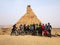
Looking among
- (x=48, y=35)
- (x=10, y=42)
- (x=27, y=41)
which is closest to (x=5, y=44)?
(x=10, y=42)

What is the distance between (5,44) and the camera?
45.6 feet

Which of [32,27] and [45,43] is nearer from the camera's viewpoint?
[45,43]

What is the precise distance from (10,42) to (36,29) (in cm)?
A: 395

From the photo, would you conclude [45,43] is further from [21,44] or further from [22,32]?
[22,32]

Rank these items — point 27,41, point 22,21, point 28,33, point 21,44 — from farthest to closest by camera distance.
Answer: point 22,21, point 28,33, point 27,41, point 21,44

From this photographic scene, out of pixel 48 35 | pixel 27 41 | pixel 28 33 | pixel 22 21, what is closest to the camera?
pixel 27 41

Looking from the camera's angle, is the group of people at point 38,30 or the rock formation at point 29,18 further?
the rock formation at point 29,18

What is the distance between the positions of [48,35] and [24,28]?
2619 mm

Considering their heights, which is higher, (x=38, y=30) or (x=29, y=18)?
(x=29, y=18)

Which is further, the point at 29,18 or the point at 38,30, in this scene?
the point at 29,18

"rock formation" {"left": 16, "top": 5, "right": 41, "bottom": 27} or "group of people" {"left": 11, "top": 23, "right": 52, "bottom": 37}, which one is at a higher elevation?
"rock formation" {"left": 16, "top": 5, "right": 41, "bottom": 27}

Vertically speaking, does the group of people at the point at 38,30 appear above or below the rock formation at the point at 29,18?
below

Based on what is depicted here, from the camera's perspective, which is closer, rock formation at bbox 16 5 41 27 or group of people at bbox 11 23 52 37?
group of people at bbox 11 23 52 37

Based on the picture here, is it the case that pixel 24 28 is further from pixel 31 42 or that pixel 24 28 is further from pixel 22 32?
pixel 31 42
